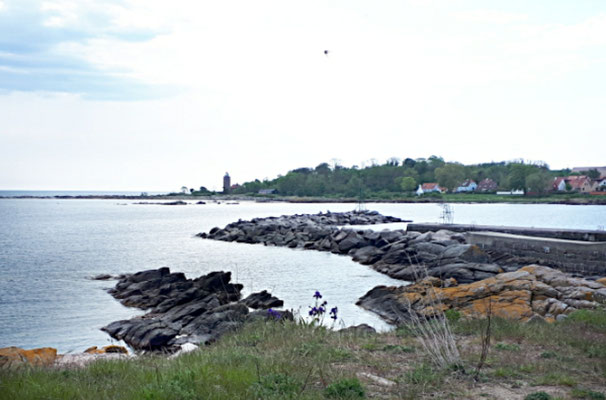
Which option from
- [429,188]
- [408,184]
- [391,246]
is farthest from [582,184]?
[391,246]

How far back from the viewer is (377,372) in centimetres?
609

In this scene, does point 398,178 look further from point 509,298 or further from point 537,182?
point 509,298

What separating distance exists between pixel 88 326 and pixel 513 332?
38.8ft

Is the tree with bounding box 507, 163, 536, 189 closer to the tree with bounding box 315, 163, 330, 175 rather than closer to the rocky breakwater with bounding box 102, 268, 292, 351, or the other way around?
the tree with bounding box 315, 163, 330, 175

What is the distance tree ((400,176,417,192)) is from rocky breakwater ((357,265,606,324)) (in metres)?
133

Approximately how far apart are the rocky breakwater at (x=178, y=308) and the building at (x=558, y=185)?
132 meters

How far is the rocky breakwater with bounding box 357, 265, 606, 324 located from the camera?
12.0 m

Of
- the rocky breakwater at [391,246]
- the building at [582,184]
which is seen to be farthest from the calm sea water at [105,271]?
the building at [582,184]

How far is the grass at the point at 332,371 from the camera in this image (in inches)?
191

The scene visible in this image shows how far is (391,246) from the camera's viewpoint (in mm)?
30562

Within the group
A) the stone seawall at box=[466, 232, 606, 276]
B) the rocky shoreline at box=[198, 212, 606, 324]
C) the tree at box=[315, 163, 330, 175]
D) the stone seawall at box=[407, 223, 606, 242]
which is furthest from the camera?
the tree at box=[315, 163, 330, 175]

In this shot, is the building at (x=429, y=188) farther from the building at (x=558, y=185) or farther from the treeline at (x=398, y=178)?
the building at (x=558, y=185)

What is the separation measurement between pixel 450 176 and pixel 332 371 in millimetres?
Answer: 150910

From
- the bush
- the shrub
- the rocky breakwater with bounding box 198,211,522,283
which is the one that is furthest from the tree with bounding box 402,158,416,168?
the bush
